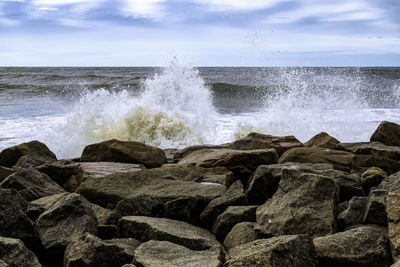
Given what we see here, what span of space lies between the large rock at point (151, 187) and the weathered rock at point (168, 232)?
386 millimetres

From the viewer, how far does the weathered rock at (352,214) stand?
7.26ft

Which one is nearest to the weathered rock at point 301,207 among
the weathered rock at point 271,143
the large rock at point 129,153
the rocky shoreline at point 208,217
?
the rocky shoreline at point 208,217

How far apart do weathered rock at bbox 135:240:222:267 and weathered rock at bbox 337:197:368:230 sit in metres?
0.66

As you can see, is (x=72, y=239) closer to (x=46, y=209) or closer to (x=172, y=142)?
(x=46, y=209)

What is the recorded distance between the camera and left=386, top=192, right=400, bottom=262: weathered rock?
1.82 meters

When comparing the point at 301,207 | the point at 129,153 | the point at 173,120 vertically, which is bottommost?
the point at 173,120

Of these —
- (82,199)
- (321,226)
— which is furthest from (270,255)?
(82,199)

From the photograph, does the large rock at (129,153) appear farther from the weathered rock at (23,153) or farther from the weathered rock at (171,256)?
the weathered rock at (171,256)

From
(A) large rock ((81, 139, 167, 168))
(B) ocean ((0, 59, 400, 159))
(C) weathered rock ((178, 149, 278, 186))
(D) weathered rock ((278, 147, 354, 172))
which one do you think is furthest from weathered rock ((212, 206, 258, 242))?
(B) ocean ((0, 59, 400, 159))

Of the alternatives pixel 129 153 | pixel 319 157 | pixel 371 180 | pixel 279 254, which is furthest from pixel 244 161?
pixel 279 254

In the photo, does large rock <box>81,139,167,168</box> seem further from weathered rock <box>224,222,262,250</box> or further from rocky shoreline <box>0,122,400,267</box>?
weathered rock <box>224,222,262,250</box>

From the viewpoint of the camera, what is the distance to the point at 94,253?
1914mm

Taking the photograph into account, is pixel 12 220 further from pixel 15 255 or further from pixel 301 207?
pixel 301 207

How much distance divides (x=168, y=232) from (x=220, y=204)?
0.53 meters
